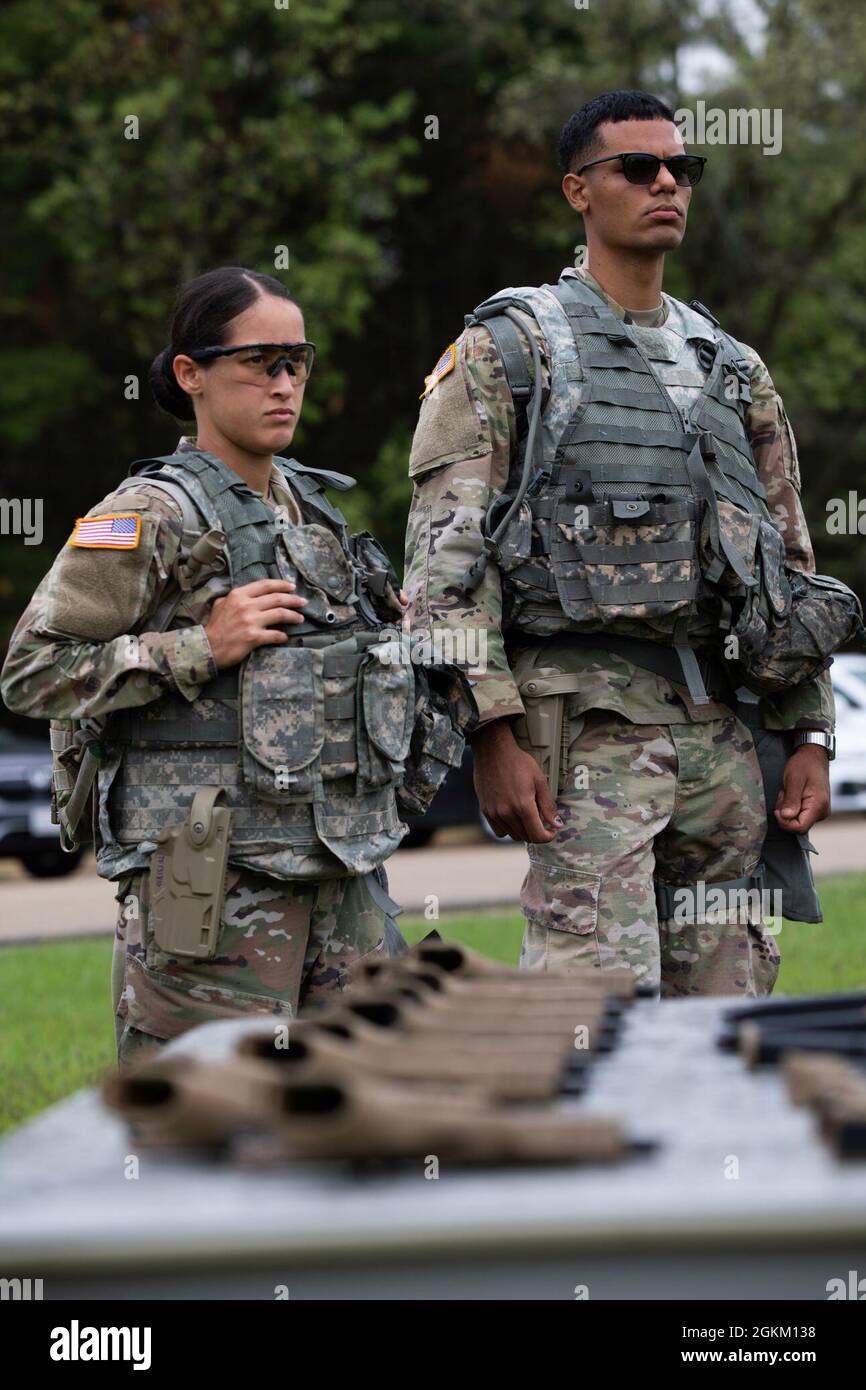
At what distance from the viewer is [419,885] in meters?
12.5

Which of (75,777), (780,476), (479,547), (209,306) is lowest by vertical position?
(75,777)

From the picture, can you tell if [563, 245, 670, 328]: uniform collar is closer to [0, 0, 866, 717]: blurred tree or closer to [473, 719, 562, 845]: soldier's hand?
[473, 719, 562, 845]: soldier's hand

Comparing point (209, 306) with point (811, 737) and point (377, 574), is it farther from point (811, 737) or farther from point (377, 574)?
point (811, 737)

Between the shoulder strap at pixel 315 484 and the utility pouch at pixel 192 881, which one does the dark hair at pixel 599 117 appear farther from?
the utility pouch at pixel 192 881

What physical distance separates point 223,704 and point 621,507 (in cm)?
95

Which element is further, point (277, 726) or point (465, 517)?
point (465, 517)

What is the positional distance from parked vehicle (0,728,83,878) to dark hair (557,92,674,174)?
34.8 ft

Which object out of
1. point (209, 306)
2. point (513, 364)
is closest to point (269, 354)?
point (209, 306)

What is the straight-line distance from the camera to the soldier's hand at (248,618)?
354 cm

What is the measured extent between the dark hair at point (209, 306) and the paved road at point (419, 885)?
7.30 meters

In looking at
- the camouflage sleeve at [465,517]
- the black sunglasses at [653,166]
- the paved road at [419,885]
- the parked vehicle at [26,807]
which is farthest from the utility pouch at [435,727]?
the parked vehicle at [26,807]

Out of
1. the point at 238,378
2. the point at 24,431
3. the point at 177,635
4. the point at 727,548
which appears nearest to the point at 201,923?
the point at 177,635

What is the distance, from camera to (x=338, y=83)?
2562 cm

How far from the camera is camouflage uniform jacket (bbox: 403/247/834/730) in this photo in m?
4.02
